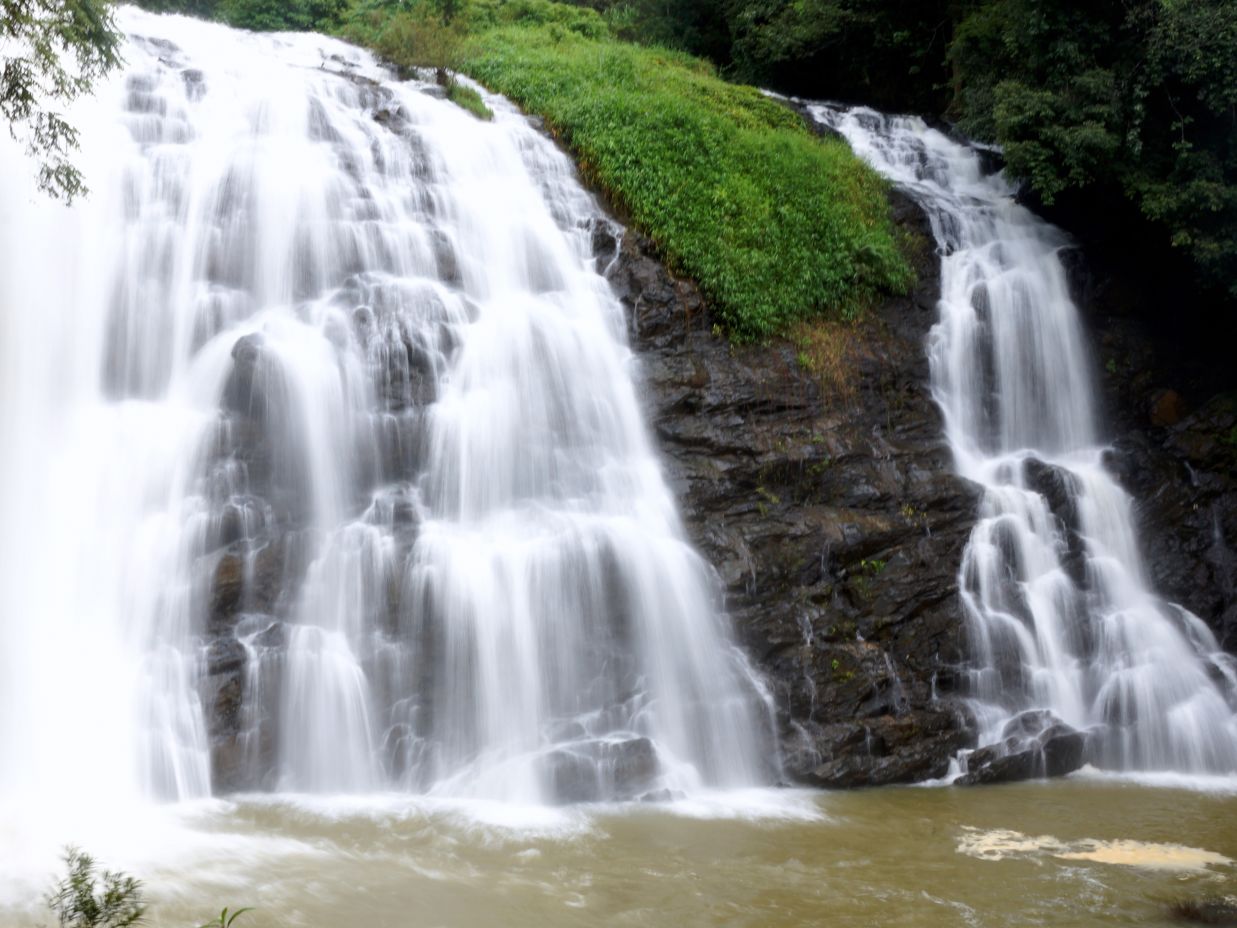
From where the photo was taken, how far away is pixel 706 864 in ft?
24.4

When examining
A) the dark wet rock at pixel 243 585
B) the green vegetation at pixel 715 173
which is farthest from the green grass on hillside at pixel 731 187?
the dark wet rock at pixel 243 585

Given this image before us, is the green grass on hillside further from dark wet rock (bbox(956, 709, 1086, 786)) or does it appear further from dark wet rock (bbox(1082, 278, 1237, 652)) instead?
dark wet rock (bbox(956, 709, 1086, 786))

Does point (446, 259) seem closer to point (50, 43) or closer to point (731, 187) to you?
point (731, 187)

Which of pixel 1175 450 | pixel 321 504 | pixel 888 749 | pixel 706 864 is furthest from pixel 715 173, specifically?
pixel 706 864

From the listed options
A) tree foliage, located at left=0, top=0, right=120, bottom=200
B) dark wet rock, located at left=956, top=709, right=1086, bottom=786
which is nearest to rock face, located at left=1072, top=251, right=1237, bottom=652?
dark wet rock, located at left=956, top=709, right=1086, bottom=786

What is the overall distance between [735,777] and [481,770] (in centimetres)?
232

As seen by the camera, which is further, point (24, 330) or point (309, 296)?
point (309, 296)

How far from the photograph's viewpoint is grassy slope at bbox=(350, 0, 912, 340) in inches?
521

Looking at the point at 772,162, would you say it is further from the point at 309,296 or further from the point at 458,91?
the point at 309,296

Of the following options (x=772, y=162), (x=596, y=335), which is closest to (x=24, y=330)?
(x=596, y=335)

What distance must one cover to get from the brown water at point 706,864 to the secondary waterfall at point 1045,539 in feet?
5.35

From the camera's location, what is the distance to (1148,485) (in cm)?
1309

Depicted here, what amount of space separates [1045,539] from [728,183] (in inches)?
246

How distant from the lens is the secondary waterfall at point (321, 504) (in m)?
8.72
